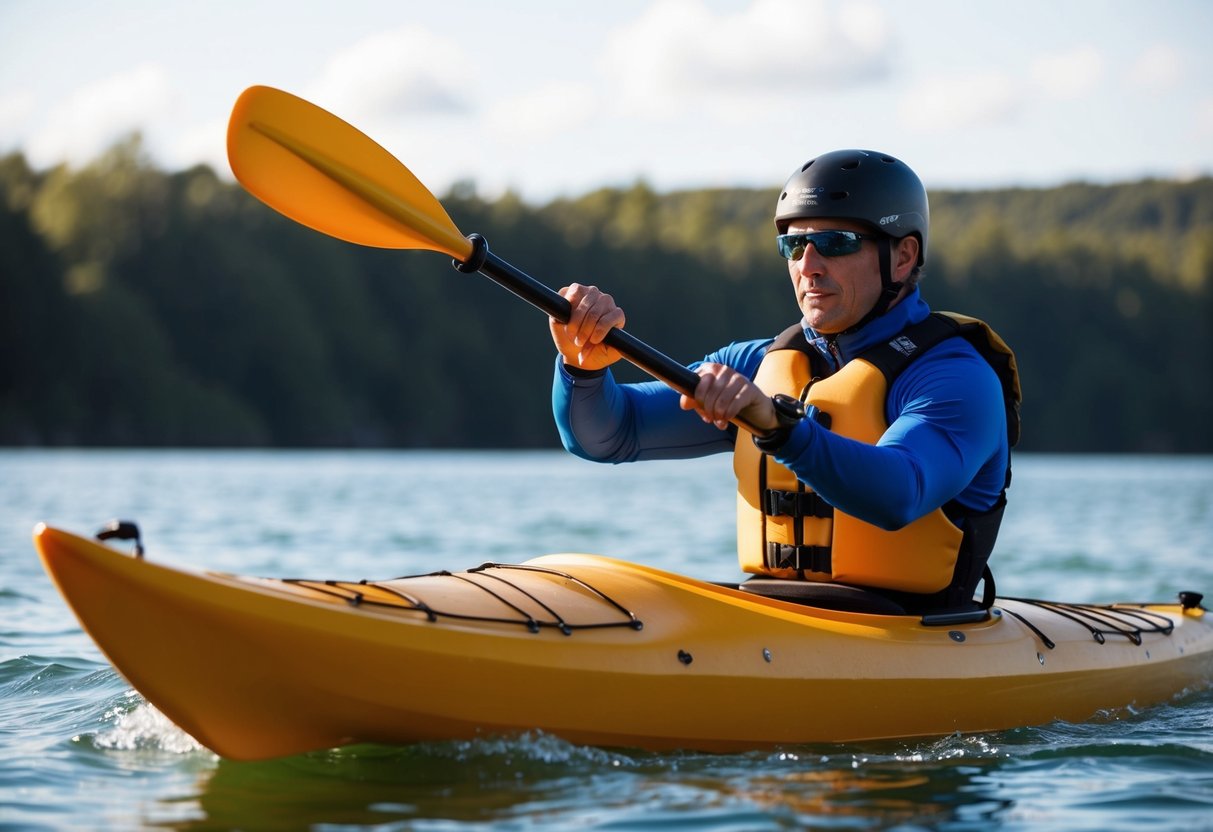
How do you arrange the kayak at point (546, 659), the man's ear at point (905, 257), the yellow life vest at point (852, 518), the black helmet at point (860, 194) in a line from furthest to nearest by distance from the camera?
the man's ear at point (905, 257) → the black helmet at point (860, 194) → the yellow life vest at point (852, 518) → the kayak at point (546, 659)

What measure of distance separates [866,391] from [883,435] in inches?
6.5

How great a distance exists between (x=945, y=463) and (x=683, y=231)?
66802 mm

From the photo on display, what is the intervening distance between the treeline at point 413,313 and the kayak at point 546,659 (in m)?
34.4

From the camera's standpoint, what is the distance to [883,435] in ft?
13.6

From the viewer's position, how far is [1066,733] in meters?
4.61

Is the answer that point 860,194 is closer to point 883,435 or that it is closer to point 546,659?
point 883,435

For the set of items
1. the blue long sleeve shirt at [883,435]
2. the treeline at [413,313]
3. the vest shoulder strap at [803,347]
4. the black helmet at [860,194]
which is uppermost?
the treeline at [413,313]

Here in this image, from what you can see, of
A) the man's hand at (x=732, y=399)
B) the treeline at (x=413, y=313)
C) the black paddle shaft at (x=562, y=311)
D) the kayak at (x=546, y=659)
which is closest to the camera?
the kayak at (x=546, y=659)

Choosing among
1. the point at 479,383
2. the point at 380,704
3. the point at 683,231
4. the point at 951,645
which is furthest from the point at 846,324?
the point at 683,231

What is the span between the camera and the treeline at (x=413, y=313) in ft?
129

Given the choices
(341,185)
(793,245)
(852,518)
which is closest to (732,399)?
(852,518)

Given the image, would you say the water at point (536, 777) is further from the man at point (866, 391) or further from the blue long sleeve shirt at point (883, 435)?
the blue long sleeve shirt at point (883, 435)

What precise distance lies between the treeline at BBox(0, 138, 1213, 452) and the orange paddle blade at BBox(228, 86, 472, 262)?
33.7 m

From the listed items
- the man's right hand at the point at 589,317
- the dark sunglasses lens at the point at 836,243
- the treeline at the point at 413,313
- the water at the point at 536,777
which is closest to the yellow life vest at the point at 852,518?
the dark sunglasses lens at the point at 836,243
